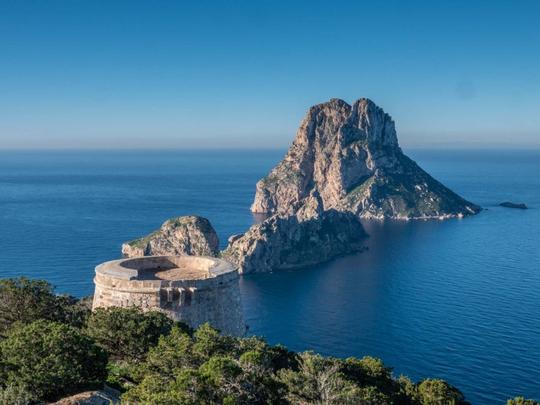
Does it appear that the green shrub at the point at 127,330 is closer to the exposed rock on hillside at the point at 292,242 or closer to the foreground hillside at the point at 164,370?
the foreground hillside at the point at 164,370

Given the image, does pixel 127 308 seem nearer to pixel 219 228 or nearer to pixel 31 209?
pixel 219 228

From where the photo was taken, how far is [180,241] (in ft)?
436

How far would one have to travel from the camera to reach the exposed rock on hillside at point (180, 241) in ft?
430

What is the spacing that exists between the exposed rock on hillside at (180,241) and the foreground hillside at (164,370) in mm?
103092

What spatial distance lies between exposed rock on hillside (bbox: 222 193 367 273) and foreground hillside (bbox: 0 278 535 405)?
103 meters

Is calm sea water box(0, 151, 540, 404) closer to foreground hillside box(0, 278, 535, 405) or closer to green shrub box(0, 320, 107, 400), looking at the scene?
foreground hillside box(0, 278, 535, 405)

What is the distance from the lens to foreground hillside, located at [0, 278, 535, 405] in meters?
17.4

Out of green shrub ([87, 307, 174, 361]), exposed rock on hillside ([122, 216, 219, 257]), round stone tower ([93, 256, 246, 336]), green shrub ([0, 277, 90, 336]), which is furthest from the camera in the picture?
exposed rock on hillside ([122, 216, 219, 257])

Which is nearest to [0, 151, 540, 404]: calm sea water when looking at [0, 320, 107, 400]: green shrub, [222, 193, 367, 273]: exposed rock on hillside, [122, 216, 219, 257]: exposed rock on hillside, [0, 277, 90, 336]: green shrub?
[222, 193, 367, 273]: exposed rock on hillside

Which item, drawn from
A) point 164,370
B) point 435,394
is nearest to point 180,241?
point 435,394

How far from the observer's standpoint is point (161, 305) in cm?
2778

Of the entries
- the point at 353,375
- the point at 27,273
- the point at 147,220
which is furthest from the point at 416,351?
the point at 147,220

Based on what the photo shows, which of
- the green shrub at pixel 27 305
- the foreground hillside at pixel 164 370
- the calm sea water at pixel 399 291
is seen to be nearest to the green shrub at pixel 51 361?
the foreground hillside at pixel 164 370

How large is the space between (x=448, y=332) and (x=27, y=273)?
258 ft
